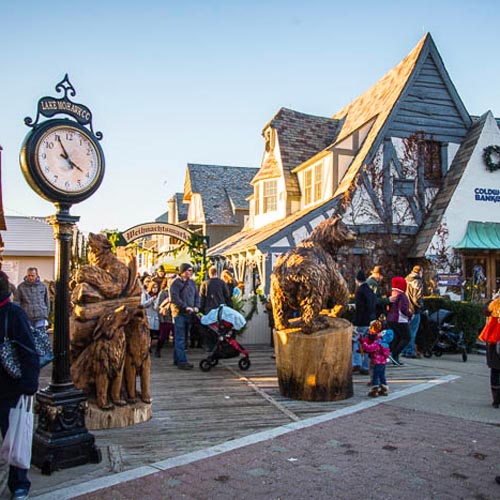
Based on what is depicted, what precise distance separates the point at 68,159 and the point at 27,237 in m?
23.5

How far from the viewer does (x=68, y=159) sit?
17.9 ft

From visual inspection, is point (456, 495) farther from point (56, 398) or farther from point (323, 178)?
point (323, 178)

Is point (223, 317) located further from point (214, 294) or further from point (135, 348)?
point (135, 348)

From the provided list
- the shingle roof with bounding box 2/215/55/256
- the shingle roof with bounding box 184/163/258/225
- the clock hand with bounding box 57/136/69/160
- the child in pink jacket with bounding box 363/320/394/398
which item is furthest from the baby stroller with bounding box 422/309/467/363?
the shingle roof with bounding box 184/163/258/225

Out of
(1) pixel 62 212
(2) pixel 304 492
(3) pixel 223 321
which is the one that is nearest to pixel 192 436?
(2) pixel 304 492

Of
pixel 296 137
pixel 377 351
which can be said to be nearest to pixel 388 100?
pixel 296 137

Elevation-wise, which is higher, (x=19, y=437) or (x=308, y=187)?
(x=308, y=187)

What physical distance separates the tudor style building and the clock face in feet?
39.2

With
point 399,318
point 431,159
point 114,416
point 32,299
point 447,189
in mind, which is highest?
point 431,159

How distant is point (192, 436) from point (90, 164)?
299cm

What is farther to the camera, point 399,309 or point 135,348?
point 399,309

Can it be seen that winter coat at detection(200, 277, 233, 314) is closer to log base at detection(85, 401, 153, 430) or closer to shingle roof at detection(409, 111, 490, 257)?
log base at detection(85, 401, 153, 430)

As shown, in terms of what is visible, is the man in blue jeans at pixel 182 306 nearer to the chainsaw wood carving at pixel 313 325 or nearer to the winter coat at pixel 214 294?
the winter coat at pixel 214 294

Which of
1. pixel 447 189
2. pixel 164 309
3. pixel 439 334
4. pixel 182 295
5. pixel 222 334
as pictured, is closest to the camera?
A: pixel 222 334
